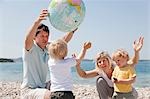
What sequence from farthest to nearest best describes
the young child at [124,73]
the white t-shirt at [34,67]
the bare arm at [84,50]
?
the young child at [124,73] → the bare arm at [84,50] → the white t-shirt at [34,67]

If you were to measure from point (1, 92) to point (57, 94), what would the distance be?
5.90 meters

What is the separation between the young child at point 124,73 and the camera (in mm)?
5348

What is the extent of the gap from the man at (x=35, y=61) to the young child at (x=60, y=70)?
22 centimetres

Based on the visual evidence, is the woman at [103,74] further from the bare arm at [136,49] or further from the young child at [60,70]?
the young child at [60,70]

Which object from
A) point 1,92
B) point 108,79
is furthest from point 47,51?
point 1,92

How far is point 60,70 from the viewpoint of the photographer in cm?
470

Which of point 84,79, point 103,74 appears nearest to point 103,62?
point 103,74

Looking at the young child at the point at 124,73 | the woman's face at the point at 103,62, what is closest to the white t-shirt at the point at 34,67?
the woman's face at the point at 103,62

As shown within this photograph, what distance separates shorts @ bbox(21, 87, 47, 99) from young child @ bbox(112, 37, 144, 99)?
1.13 m

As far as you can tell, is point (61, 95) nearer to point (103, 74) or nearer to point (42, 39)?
point (42, 39)

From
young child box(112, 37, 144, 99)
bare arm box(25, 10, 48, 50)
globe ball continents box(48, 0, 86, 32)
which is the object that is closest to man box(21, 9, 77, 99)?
bare arm box(25, 10, 48, 50)

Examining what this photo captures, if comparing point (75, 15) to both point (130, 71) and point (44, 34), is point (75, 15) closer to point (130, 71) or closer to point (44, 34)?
point (44, 34)

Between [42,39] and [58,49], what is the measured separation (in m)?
0.49

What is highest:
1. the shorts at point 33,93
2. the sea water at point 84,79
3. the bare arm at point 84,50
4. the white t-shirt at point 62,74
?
the bare arm at point 84,50
